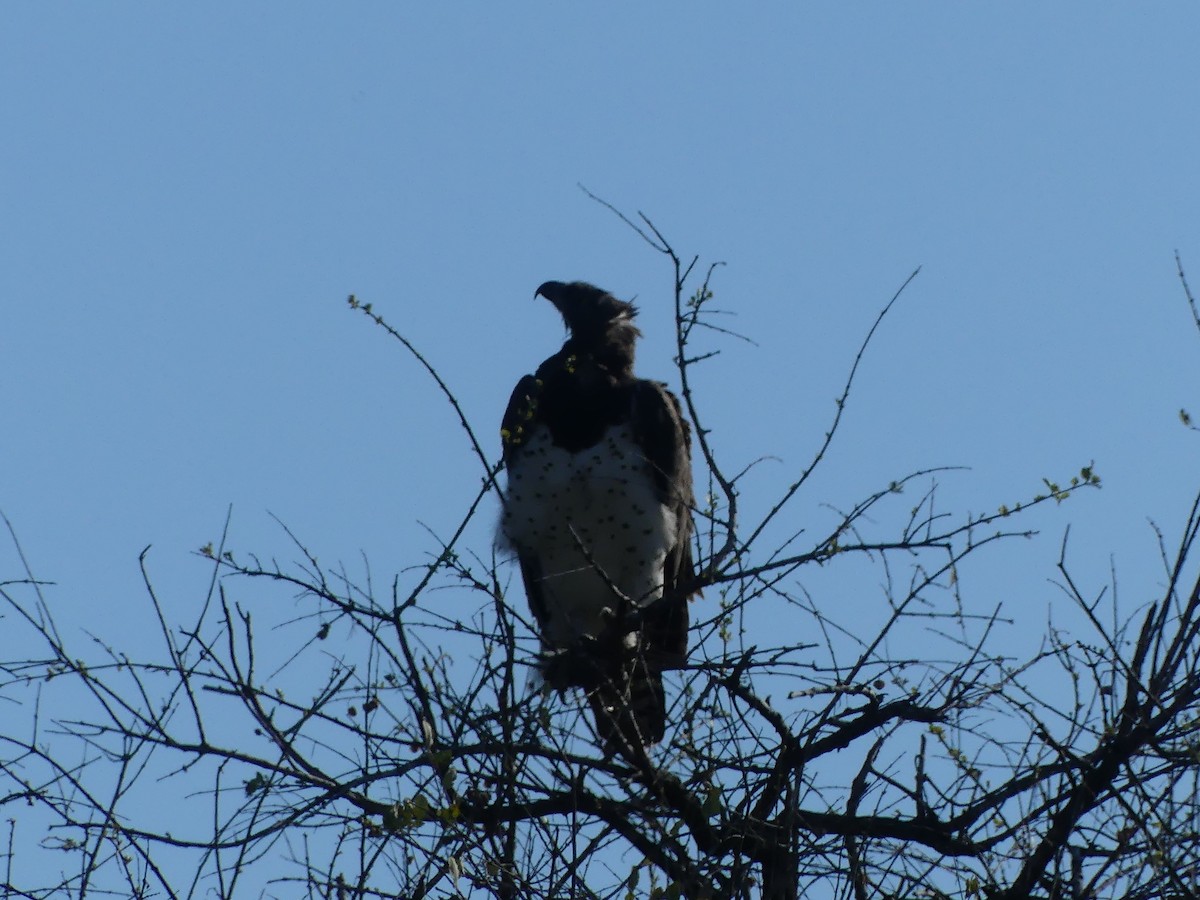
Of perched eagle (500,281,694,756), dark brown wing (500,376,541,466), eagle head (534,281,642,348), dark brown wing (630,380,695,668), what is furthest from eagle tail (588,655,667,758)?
eagle head (534,281,642,348)

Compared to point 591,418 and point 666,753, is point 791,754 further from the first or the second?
point 591,418

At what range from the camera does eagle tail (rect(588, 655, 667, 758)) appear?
4750 millimetres

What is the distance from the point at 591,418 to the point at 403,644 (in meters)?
2.23

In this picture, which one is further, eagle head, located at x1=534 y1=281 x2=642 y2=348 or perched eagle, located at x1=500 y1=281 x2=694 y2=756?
eagle head, located at x1=534 y1=281 x2=642 y2=348

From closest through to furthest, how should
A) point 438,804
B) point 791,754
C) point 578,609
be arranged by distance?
point 438,804 < point 791,754 < point 578,609

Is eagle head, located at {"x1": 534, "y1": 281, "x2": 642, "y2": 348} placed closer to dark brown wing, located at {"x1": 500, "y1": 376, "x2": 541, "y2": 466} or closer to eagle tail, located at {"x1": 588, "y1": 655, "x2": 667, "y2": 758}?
dark brown wing, located at {"x1": 500, "y1": 376, "x2": 541, "y2": 466}

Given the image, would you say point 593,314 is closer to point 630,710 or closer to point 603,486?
point 603,486

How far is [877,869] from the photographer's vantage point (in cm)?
391

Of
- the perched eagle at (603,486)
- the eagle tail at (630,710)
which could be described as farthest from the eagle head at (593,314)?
the eagle tail at (630,710)

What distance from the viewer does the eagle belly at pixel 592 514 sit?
650cm

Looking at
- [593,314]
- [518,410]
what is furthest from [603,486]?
[593,314]

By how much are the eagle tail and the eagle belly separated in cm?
32

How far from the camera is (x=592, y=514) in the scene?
657 cm

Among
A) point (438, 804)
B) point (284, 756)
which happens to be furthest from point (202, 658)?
point (438, 804)
